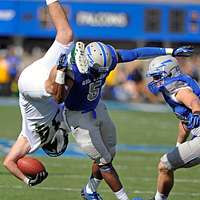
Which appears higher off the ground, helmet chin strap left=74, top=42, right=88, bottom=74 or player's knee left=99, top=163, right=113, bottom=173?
helmet chin strap left=74, top=42, right=88, bottom=74

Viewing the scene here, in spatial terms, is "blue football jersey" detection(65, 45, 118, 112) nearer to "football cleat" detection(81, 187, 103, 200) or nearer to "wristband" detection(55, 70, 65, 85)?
"wristband" detection(55, 70, 65, 85)

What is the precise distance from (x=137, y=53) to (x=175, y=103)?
0.67 metres

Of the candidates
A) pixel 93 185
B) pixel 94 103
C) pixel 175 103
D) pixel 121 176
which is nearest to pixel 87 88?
pixel 94 103

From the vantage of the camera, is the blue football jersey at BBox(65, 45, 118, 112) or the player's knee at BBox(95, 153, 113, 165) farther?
the player's knee at BBox(95, 153, 113, 165)

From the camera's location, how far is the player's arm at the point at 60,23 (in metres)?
7.36

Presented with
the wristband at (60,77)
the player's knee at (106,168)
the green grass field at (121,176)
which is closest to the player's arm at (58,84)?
the wristband at (60,77)

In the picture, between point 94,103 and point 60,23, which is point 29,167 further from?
point 60,23

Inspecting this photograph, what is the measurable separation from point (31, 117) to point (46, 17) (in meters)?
20.8

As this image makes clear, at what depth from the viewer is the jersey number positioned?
23.9ft

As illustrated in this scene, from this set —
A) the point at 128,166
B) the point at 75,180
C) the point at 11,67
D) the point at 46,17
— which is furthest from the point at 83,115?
the point at 46,17

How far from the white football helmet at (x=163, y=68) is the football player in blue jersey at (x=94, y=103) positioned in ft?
0.77

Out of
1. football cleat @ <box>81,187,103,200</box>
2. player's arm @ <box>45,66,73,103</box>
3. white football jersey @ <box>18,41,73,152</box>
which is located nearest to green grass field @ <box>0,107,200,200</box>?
football cleat @ <box>81,187,103,200</box>

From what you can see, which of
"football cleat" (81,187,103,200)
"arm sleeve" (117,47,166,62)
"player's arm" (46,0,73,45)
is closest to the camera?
"player's arm" (46,0,73,45)

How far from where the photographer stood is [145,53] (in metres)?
7.62
